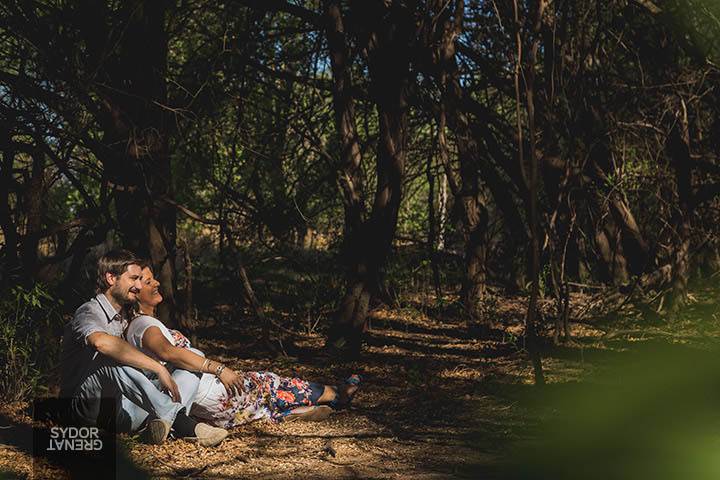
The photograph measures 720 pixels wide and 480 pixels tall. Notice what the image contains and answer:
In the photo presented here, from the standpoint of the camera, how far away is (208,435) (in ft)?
18.0

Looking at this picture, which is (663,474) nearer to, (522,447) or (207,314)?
(522,447)

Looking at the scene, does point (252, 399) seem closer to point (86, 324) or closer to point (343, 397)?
point (343, 397)

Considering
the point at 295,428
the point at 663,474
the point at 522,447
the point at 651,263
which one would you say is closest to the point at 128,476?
the point at 295,428

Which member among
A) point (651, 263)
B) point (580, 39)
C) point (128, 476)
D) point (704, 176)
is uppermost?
point (580, 39)

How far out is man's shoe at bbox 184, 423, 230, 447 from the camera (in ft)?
17.9

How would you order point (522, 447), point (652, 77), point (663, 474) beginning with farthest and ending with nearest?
point (652, 77) < point (522, 447) < point (663, 474)

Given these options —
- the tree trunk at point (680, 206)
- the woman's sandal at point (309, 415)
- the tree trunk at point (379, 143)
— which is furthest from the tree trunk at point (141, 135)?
the tree trunk at point (680, 206)

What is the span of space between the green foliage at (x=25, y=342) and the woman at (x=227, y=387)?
980mm

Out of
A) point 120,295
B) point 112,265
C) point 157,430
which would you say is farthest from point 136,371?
point 112,265

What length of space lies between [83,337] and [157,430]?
0.65m

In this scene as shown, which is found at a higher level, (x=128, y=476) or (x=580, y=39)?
(x=580, y=39)

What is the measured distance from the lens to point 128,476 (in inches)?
192

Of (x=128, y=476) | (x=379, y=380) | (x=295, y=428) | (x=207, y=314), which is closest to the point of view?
(x=128, y=476)

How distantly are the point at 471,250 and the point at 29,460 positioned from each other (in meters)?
5.45
